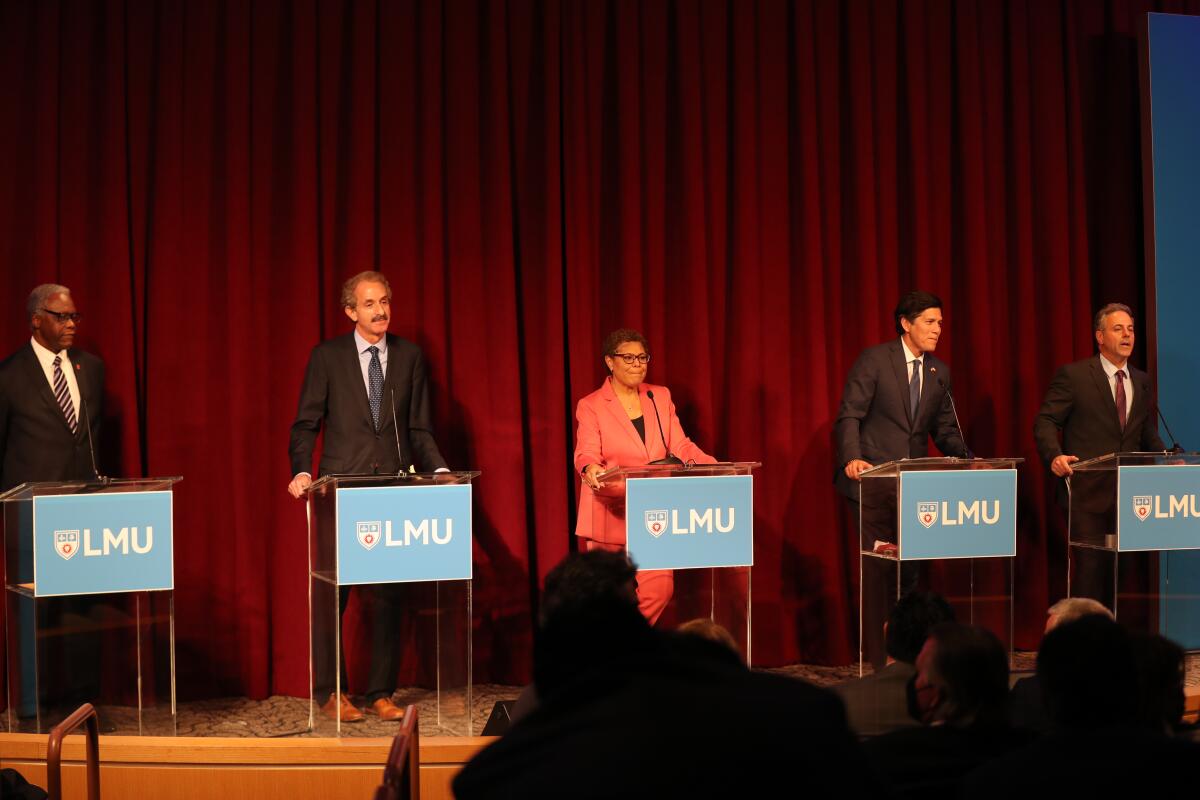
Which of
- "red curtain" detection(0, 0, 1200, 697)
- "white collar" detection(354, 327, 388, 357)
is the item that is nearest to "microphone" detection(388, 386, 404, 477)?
"white collar" detection(354, 327, 388, 357)

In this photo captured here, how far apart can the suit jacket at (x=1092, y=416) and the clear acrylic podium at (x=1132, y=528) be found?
0.37 meters

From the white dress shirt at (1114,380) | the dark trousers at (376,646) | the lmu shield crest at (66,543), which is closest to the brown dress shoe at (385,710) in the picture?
the dark trousers at (376,646)

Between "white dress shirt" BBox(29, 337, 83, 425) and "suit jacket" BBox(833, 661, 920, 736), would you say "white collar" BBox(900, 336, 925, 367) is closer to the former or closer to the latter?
"suit jacket" BBox(833, 661, 920, 736)

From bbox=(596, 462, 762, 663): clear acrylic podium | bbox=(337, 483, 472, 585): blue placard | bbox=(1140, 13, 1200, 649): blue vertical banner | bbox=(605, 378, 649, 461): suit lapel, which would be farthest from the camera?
bbox=(1140, 13, 1200, 649): blue vertical banner

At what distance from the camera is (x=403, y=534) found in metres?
4.04

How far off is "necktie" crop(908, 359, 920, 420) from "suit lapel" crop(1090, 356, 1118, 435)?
Answer: 0.81 m

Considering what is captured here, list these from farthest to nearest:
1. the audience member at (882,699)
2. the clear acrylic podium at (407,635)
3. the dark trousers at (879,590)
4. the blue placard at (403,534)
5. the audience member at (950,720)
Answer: the dark trousers at (879,590), the clear acrylic podium at (407,635), the blue placard at (403,534), the audience member at (882,699), the audience member at (950,720)

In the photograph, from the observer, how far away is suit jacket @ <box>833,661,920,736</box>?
7.83 ft

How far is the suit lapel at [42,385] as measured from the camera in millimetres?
4672

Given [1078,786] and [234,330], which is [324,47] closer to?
[234,330]

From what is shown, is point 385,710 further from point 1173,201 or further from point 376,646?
point 1173,201

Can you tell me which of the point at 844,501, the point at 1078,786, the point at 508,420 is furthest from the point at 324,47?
the point at 1078,786

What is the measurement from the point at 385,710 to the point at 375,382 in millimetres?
1259

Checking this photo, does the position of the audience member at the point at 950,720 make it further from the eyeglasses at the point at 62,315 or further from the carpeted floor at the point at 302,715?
the eyeglasses at the point at 62,315
